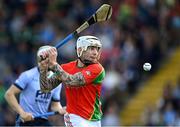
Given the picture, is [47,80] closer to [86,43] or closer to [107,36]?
[86,43]

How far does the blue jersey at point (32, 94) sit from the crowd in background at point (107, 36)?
456cm

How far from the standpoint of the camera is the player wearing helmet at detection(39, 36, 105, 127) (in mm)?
9695

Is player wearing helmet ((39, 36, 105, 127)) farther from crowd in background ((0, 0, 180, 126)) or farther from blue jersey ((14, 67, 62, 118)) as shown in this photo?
crowd in background ((0, 0, 180, 126))

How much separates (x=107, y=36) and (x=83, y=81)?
856 centimetres

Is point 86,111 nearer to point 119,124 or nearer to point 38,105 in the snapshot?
point 38,105

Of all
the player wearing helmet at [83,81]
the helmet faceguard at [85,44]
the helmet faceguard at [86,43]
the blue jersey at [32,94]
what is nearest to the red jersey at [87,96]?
the player wearing helmet at [83,81]

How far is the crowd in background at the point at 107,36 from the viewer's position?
1725cm

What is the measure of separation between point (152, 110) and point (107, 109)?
3.61ft

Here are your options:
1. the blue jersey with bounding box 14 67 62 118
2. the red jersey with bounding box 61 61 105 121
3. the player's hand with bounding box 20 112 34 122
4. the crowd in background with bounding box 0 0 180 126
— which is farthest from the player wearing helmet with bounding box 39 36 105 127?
the crowd in background with bounding box 0 0 180 126

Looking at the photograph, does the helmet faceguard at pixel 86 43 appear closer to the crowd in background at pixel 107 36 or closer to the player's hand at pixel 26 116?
the player's hand at pixel 26 116

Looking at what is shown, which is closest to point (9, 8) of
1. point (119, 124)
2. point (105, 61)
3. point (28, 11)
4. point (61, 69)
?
point (28, 11)

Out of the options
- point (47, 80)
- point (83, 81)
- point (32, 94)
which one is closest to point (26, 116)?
point (32, 94)

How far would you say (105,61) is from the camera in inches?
697

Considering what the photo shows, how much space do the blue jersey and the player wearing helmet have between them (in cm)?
185
